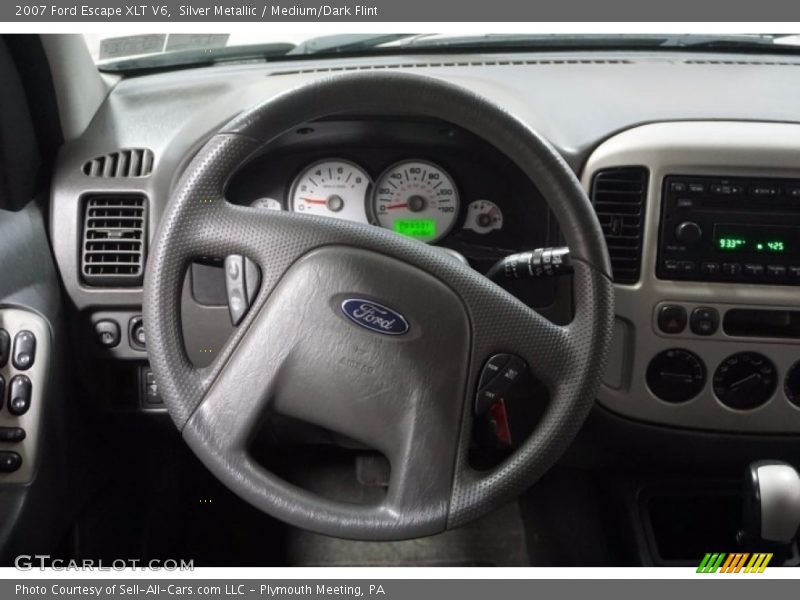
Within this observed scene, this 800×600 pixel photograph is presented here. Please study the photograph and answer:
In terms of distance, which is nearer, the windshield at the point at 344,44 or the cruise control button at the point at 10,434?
the cruise control button at the point at 10,434

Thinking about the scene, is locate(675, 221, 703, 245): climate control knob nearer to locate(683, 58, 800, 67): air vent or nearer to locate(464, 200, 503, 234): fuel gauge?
locate(464, 200, 503, 234): fuel gauge

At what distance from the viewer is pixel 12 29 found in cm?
142

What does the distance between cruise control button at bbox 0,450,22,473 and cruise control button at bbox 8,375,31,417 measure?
64mm

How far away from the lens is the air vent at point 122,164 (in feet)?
4.97

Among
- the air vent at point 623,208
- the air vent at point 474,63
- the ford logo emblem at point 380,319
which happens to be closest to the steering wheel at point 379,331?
the ford logo emblem at point 380,319

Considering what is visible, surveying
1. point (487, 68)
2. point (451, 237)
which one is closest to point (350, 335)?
point (451, 237)

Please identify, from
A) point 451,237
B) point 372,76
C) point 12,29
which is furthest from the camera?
point 451,237

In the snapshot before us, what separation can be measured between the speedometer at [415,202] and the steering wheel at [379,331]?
0.34m

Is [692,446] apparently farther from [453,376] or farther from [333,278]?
[333,278]

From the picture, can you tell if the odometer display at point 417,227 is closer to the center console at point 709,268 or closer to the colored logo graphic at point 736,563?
the center console at point 709,268

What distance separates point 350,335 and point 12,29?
801mm

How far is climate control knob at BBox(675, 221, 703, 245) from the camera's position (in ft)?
4.75

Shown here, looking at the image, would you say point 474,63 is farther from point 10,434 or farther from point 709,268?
point 10,434

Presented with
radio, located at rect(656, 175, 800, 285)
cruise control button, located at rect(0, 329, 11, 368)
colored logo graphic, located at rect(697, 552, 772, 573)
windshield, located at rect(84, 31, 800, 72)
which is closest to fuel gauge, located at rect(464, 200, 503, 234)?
radio, located at rect(656, 175, 800, 285)
